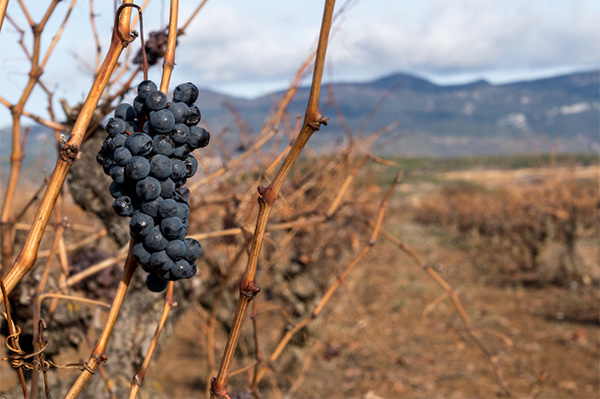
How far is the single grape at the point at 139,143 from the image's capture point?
0.84 m

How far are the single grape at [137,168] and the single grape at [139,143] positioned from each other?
0.01 meters

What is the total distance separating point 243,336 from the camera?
540 centimetres

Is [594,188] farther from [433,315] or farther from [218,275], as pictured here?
[218,275]

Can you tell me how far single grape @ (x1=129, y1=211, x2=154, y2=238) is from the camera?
2.78 feet

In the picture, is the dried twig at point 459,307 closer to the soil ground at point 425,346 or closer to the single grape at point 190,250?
the single grape at point 190,250

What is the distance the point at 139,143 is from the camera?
2.74 ft

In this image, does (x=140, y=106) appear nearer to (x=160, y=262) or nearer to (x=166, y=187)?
(x=166, y=187)

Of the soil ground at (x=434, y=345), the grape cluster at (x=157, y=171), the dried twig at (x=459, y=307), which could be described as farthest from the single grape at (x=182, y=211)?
the soil ground at (x=434, y=345)

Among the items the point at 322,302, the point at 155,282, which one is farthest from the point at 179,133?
the point at 322,302

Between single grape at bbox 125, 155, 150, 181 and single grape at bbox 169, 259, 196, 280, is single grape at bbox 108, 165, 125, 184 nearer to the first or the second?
single grape at bbox 125, 155, 150, 181

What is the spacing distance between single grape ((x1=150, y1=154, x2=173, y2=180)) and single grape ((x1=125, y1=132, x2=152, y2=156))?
0.02 m

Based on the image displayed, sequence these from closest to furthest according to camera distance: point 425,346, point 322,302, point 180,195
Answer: point 180,195, point 322,302, point 425,346

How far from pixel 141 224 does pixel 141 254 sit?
47 mm

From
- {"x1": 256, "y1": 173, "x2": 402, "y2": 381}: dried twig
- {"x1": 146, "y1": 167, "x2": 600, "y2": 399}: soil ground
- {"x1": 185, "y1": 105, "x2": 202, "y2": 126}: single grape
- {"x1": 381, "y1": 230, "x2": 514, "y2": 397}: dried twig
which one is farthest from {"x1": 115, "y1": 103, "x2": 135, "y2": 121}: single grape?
{"x1": 146, "y1": 167, "x2": 600, "y2": 399}: soil ground
